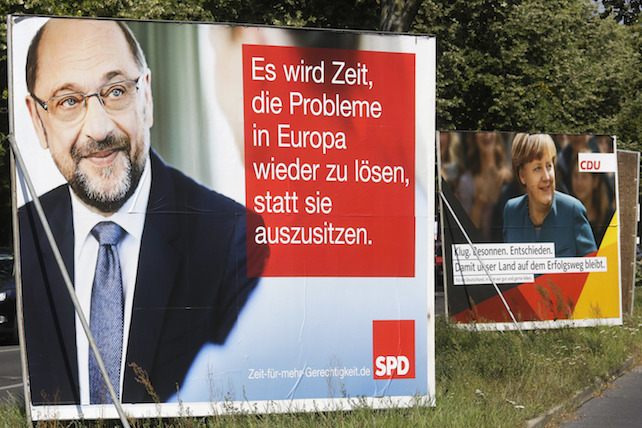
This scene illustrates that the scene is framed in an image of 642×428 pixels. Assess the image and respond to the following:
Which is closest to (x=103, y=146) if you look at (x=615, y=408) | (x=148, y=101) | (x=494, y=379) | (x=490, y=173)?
(x=148, y=101)

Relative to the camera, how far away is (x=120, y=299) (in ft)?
22.9

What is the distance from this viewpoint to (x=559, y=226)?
13711 millimetres

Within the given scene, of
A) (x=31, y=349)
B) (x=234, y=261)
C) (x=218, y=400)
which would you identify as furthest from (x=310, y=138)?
(x=31, y=349)

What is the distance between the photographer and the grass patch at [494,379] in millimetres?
7129

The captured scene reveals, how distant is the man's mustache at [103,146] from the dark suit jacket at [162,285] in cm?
24

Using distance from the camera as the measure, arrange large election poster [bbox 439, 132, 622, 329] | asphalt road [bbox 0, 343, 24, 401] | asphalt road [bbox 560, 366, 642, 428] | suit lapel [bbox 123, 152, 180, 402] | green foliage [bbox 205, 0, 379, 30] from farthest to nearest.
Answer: green foliage [bbox 205, 0, 379, 30], large election poster [bbox 439, 132, 622, 329], asphalt road [bbox 0, 343, 24, 401], asphalt road [bbox 560, 366, 642, 428], suit lapel [bbox 123, 152, 180, 402]

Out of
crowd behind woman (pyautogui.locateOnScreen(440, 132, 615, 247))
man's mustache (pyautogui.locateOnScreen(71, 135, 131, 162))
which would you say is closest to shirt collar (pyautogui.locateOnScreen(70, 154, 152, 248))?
man's mustache (pyautogui.locateOnScreen(71, 135, 131, 162))

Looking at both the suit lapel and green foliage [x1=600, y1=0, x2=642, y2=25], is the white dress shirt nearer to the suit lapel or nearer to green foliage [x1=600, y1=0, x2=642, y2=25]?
the suit lapel

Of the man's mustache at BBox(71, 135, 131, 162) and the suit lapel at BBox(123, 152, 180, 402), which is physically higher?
the man's mustache at BBox(71, 135, 131, 162)

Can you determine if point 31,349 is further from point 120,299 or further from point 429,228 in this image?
point 429,228

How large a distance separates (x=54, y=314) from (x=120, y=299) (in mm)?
488

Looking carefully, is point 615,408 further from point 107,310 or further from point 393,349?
point 107,310

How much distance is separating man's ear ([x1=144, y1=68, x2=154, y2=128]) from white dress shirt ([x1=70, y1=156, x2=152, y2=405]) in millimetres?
302

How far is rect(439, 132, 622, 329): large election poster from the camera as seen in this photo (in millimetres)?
13203
